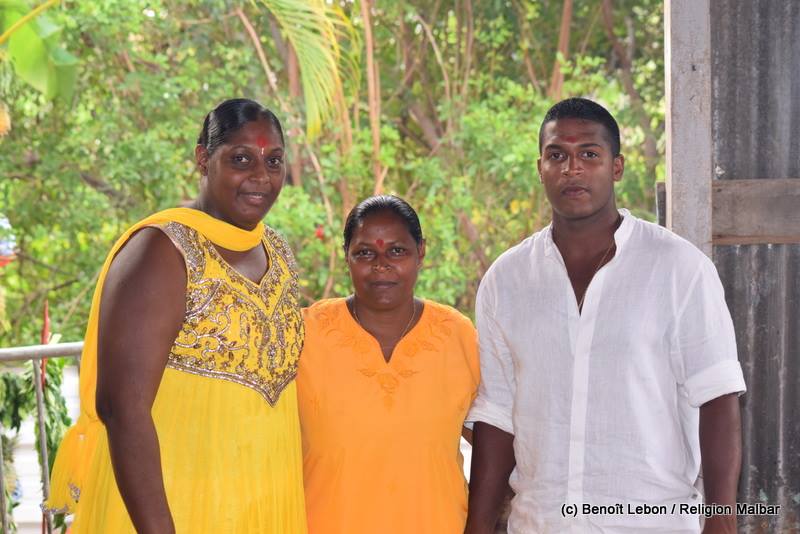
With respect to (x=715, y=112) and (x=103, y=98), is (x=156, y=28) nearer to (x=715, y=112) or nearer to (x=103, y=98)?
(x=103, y=98)

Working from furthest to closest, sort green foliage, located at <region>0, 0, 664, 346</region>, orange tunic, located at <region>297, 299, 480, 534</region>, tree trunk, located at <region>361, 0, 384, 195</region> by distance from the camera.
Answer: tree trunk, located at <region>361, 0, 384, 195</region>, green foliage, located at <region>0, 0, 664, 346</region>, orange tunic, located at <region>297, 299, 480, 534</region>

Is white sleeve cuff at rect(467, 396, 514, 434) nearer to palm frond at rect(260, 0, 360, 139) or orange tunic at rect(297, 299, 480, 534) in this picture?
orange tunic at rect(297, 299, 480, 534)

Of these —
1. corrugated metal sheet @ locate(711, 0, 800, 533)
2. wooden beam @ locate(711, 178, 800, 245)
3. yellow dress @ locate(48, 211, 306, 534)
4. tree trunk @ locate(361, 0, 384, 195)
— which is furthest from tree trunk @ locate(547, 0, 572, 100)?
yellow dress @ locate(48, 211, 306, 534)

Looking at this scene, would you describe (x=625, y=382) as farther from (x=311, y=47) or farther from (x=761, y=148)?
(x=311, y=47)

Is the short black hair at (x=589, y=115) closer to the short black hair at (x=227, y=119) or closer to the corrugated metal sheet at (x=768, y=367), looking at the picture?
the short black hair at (x=227, y=119)

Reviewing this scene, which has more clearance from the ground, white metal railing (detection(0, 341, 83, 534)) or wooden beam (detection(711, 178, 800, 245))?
wooden beam (detection(711, 178, 800, 245))

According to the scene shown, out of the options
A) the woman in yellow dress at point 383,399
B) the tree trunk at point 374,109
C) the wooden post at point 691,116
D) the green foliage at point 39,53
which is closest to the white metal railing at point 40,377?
the woman in yellow dress at point 383,399

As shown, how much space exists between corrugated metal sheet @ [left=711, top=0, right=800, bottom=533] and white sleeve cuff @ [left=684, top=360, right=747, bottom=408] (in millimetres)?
786

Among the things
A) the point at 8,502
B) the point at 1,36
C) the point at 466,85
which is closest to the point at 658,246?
the point at 8,502

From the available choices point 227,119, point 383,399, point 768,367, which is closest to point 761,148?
point 768,367

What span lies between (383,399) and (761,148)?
1.31m

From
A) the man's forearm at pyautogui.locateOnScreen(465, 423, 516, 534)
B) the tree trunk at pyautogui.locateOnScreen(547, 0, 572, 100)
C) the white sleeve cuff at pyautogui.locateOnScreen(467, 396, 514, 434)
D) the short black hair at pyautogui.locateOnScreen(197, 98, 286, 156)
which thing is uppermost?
the tree trunk at pyautogui.locateOnScreen(547, 0, 572, 100)

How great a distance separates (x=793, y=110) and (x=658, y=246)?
92 cm

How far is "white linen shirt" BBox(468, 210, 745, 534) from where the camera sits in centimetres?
211
